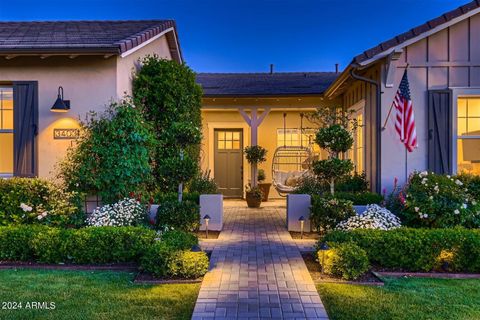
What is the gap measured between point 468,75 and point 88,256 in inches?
272

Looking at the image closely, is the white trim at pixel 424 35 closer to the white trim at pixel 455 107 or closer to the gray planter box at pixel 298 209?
the white trim at pixel 455 107

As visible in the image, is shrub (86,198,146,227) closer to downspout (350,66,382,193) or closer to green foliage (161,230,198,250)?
green foliage (161,230,198,250)

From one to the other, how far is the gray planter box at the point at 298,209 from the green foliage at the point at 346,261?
263cm

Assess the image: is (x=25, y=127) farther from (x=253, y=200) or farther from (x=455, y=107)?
(x=455, y=107)

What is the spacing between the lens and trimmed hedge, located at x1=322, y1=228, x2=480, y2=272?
5.31 metres

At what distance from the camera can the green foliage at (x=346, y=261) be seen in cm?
499

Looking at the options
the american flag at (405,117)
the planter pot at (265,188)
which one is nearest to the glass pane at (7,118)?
the planter pot at (265,188)

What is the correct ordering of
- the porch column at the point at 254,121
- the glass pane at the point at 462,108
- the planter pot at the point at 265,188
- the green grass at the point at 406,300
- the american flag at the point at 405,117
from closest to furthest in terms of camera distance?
the green grass at the point at 406,300, the american flag at the point at 405,117, the glass pane at the point at 462,108, the porch column at the point at 254,121, the planter pot at the point at 265,188

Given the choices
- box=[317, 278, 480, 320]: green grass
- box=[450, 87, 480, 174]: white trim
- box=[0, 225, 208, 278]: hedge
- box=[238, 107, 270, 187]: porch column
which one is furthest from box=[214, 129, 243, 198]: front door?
box=[317, 278, 480, 320]: green grass

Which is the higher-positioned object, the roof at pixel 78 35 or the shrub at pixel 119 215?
the roof at pixel 78 35

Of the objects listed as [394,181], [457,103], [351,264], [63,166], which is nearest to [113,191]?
[63,166]

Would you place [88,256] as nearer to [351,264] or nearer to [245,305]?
[245,305]

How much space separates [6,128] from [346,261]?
6.80 m

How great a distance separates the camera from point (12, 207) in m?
6.54
